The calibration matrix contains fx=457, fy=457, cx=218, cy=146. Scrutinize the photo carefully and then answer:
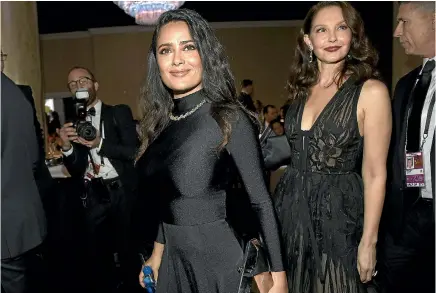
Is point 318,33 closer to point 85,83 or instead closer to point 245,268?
point 245,268

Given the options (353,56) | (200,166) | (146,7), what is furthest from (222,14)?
(200,166)

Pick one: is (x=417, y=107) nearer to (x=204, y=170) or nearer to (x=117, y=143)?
(x=204, y=170)

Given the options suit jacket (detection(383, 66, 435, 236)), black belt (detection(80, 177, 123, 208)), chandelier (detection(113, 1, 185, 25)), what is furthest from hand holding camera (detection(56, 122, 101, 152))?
chandelier (detection(113, 1, 185, 25))

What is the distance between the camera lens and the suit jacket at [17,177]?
66.7 inches

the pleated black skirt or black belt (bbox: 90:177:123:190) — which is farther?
black belt (bbox: 90:177:123:190)

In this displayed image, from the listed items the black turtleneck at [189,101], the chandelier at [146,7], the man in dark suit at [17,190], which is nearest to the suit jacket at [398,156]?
the black turtleneck at [189,101]

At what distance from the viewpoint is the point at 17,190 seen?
1.75 m

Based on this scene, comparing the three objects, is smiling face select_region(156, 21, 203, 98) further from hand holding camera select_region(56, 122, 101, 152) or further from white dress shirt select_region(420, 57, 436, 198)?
hand holding camera select_region(56, 122, 101, 152)

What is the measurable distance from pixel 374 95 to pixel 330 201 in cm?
38

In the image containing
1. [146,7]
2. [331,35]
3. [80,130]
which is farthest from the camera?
[146,7]

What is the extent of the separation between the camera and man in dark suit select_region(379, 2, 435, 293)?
171 cm

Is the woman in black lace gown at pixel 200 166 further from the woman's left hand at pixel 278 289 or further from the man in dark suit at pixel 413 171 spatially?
the man in dark suit at pixel 413 171

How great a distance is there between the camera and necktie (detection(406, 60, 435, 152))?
170 centimetres

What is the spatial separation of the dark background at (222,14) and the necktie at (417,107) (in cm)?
524
